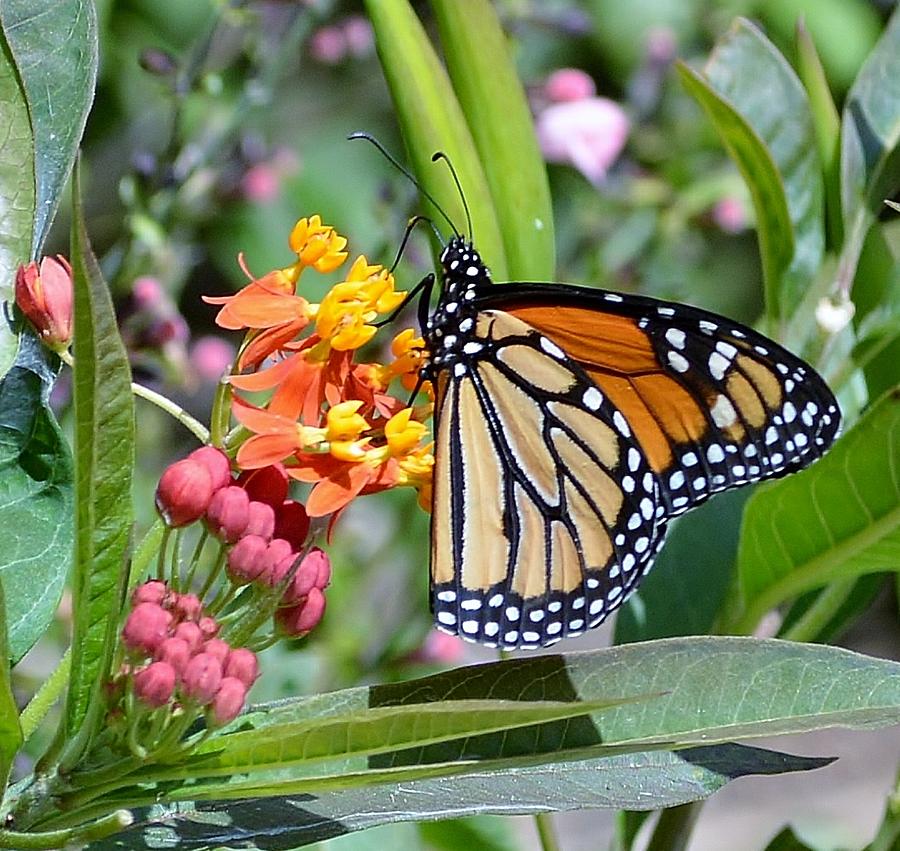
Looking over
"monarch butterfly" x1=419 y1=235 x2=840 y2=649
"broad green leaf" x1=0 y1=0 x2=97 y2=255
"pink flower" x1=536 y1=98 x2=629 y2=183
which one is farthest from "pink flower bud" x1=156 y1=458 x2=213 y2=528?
"pink flower" x1=536 y1=98 x2=629 y2=183

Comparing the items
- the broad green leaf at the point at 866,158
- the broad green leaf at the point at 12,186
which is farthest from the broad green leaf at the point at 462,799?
the broad green leaf at the point at 866,158

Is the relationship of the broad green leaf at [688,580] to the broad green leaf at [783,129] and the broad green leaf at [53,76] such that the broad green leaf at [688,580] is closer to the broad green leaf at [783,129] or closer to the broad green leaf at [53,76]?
the broad green leaf at [783,129]

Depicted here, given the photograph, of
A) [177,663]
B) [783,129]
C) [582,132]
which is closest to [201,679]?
[177,663]

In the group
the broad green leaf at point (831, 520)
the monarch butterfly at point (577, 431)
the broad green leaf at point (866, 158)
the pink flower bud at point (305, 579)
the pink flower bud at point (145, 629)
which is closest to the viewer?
the pink flower bud at point (145, 629)

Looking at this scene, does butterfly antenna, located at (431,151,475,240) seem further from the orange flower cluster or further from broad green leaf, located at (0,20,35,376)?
broad green leaf, located at (0,20,35,376)

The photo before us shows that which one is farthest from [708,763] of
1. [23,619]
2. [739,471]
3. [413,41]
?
[413,41]

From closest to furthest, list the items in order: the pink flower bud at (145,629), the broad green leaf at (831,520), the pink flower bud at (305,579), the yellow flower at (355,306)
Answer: the pink flower bud at (145,629)
the pink flower bud at (305,579)
the yellow flower at (355,306)
the broad green leaf at (831,520)

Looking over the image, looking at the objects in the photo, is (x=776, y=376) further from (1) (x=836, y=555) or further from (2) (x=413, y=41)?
(2) (x=413, y=41)
